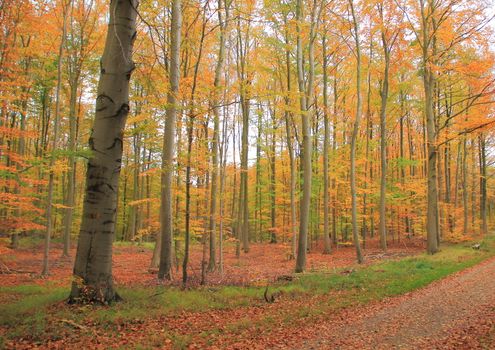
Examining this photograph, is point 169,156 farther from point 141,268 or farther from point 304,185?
point 141,268

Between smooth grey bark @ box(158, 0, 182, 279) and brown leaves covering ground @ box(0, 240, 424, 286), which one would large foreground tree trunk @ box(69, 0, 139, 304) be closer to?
brown leaves covering ground @ box(0, 240, 424, 286)

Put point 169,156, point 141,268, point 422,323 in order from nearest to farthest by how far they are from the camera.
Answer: point 422,323 < point 169,156 < point 141,268

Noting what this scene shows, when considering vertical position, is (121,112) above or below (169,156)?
above

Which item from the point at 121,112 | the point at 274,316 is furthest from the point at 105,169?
the point at 274,316

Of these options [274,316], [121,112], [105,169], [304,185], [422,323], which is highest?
[121,112]

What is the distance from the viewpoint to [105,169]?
18.7 feet

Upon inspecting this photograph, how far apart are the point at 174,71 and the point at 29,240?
19.4m

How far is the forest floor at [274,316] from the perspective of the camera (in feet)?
15.1

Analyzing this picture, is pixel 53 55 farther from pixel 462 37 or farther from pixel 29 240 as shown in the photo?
pixel 462 37

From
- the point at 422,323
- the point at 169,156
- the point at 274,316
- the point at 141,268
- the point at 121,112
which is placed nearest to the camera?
the point at 422,323

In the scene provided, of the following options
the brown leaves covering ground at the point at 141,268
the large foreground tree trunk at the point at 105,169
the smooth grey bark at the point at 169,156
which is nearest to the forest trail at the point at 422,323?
the large foreground tree trunk at the point at 105,169

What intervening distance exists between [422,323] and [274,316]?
263cm

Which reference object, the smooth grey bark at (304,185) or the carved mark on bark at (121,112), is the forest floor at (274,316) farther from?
the carved mark on bark at (121,112)

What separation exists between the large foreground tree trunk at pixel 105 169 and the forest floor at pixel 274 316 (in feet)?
1.57
